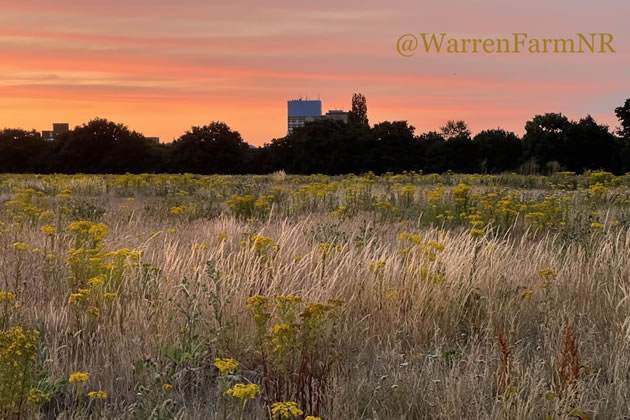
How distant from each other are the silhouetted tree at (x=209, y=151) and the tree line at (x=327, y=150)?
95mm

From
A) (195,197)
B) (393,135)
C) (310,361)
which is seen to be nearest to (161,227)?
(195,197)

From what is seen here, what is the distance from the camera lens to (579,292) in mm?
5305

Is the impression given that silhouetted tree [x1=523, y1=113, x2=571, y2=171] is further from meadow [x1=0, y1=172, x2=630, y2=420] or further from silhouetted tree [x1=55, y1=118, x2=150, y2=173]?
meadow [x1=0, y1=172, x2=630, y2=420]

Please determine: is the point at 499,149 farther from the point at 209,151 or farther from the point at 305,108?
the point at 305,108

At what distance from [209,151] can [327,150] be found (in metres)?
12.5

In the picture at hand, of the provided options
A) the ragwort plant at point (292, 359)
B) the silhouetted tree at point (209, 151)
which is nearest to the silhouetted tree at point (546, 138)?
the silhouetted tree at point (209, 151)

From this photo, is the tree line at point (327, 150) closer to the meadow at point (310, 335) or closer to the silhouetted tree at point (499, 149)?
the silhouetted tree at point (499, 149)

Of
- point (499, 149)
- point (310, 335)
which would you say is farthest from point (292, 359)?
point (499, 149)

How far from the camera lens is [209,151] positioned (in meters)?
62.6

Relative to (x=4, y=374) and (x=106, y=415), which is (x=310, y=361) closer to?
(x=106, y=415)

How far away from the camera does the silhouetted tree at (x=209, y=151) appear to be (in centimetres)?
6112

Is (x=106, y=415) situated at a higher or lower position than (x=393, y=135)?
lower

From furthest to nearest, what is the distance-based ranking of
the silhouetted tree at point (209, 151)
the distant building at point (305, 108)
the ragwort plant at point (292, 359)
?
the distant building at point (305, 108)
the silhouetted tree at point (209, 151)
the ragwort plant at point (292, 359)

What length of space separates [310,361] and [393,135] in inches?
2262
